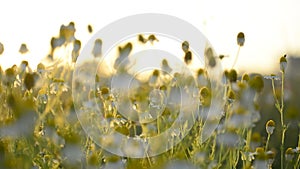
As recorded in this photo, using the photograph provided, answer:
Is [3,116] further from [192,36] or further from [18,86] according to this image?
[192,36]

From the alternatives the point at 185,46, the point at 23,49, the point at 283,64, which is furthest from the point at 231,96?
the point at 23,49

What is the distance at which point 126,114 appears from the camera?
3217 mm

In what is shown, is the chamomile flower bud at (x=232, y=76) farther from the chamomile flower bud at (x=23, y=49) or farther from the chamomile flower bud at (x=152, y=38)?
the chamomile flower bud at (x=23, y=49)

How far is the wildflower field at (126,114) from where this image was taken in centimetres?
244

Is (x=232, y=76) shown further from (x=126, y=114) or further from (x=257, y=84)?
(x=126, y=114)

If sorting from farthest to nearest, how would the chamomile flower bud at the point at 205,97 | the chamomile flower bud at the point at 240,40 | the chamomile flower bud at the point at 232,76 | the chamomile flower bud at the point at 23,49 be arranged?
the chamomile flower bud at the point at 23,49 → the chamomile flower bud at the point at 240,40 → the chamomile flower bud at the point at 232,76 → the chamomile flower bud at the point at 205,97

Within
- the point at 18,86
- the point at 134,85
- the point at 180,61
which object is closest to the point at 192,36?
the point at 180,61

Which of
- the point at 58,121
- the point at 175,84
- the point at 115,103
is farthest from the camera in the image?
the point at 175,84

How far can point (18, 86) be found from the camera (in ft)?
10.6

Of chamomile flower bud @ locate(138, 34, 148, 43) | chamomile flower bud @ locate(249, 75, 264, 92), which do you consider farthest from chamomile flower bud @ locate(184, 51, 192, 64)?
chamomile flower bud @ locate(249, 75, 264, 92)

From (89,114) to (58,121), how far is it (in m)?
0.41

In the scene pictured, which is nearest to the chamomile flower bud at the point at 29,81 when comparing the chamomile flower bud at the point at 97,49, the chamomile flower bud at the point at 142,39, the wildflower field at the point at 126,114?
the wildflower field at the point at 126,114

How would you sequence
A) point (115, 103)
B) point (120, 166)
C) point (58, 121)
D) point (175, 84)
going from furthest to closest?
point (175, 84) < point (115, 103) < point (58, 121) < point (120, 166)

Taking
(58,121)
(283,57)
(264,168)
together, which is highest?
(283,57)
